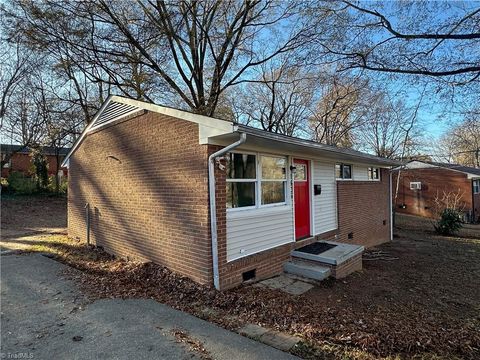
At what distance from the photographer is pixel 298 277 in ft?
21.3

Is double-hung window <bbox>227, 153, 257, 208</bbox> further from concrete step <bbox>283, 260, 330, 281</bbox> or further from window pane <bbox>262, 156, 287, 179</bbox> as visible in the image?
concrete step <bbox>283, 260, 330, 281</bbox>

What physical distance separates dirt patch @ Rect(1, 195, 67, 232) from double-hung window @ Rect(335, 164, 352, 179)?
11.8m

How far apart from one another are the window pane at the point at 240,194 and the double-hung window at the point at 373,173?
739 centimetres

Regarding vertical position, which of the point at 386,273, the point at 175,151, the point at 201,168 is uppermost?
the point at 175,151

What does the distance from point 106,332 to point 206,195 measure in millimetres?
2514

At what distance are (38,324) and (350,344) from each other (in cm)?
410

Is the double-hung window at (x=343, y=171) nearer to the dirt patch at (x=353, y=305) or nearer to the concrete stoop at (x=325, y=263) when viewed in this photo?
the concrete stoop at (x=325, y=263)

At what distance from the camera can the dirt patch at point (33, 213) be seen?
13.7 meters

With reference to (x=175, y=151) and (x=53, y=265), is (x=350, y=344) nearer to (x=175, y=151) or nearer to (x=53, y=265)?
(x=175, y=151)

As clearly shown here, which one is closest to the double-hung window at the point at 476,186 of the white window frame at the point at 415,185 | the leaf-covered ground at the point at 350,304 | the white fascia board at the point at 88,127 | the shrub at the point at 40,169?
the white window frame at the point at 415,185

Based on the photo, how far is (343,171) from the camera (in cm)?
1009

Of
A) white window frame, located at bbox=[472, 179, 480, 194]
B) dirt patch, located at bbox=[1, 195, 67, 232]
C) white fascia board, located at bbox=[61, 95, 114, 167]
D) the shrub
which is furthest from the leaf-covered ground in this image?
white window frame, located at bbox=[472, 179, 480, 194]

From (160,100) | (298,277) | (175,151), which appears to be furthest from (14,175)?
(298,277)

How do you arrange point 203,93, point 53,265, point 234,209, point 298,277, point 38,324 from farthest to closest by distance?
point 203,93
point 53,265
point 298,277
point 234,209
point 38,324
